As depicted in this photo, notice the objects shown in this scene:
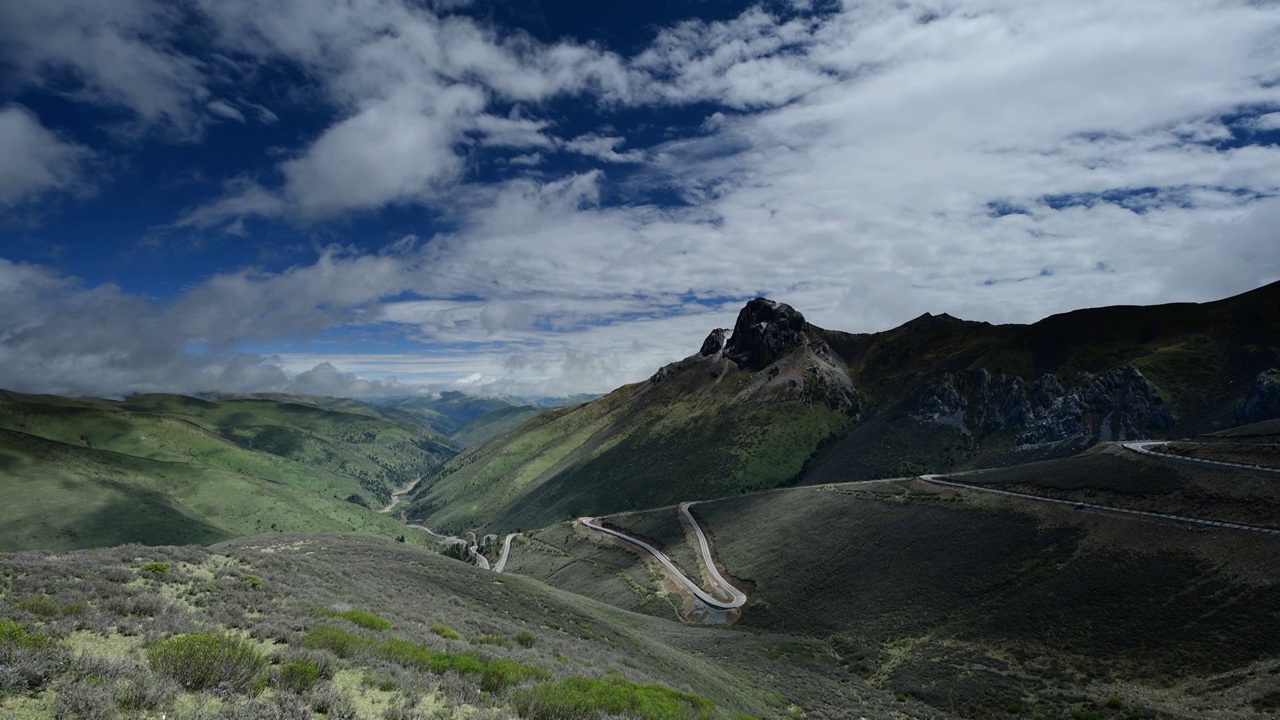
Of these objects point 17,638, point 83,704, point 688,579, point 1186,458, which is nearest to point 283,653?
point 17,638

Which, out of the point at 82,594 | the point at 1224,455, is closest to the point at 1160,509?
the point at 1224,455

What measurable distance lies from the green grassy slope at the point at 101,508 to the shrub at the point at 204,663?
172m

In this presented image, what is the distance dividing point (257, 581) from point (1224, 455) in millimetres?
93608

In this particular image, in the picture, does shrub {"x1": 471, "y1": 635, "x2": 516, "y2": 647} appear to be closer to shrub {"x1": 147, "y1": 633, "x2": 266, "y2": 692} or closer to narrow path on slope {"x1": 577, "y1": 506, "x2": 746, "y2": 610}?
shrub {"x1": 147, "y1": 633, "x2": 266, "y2": 692}

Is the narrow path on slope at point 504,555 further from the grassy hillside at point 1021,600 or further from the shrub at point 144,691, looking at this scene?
the shrub at point 144,691

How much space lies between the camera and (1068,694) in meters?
37.7

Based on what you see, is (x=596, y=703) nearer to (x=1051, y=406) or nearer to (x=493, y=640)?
(x=493, y=640)

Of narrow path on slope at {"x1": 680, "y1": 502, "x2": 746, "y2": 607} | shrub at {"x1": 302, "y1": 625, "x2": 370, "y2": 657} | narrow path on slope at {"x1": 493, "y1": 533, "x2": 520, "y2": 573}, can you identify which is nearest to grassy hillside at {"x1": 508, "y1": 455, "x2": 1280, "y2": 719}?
narrow path on slope at {"x1": 680, "y1": 502, "x2": 746, "y2": 607}

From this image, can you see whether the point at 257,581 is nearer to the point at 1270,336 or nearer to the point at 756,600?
the point at 756,600

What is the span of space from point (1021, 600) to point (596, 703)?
53994mm

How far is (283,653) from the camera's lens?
43.7ft

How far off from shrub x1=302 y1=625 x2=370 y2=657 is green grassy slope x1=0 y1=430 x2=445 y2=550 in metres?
170

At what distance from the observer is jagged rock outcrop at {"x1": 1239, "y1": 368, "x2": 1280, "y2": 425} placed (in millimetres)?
110375

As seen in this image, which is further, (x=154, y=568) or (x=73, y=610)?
(x=154, y=568)
